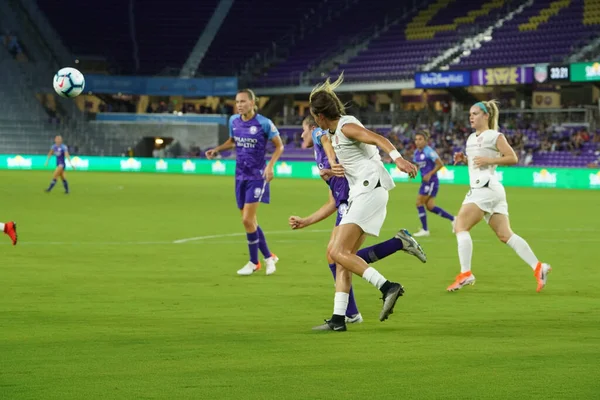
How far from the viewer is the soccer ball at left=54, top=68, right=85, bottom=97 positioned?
19.9 meters

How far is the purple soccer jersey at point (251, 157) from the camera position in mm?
14438

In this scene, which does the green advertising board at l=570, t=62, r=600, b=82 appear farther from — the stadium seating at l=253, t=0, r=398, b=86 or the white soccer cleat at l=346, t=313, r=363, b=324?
the white soccer cleat at l=346, t=313, r=363, b=324

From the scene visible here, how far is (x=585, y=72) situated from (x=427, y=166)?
33.0m

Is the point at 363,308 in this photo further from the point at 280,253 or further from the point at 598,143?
the point at 598,143

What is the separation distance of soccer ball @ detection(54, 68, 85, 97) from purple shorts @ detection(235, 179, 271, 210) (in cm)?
642

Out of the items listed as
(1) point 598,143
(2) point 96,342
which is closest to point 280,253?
(2) point 96,342

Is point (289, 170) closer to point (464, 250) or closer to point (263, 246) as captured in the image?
point (263, 246)

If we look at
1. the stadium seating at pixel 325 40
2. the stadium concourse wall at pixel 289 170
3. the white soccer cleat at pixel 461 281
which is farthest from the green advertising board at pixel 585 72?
the white soccer cleat at pixel 461 281

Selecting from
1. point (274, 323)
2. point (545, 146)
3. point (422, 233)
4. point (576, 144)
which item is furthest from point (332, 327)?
point (545, 146)

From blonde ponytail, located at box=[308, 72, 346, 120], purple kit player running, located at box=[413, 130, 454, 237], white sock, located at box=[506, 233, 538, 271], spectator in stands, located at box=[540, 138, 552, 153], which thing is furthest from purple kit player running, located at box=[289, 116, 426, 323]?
spectator in stands, located at box=[540, 138, 552, 153]

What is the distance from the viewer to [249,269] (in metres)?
14.3

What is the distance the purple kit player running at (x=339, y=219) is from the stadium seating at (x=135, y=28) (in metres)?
66.4

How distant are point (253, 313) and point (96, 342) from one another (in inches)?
89.6

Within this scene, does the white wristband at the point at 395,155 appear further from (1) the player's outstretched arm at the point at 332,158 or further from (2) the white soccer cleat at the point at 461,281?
(2) the white soccer cleat at the point at 461,281
